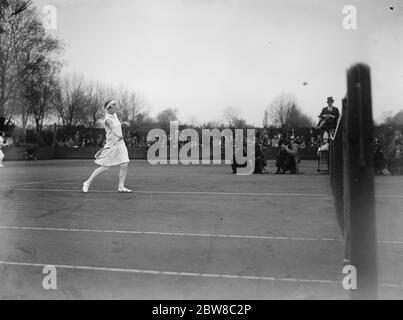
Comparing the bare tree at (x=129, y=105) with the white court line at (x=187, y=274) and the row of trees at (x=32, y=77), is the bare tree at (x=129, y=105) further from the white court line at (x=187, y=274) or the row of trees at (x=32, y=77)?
the white court line at (x=187, y=274)

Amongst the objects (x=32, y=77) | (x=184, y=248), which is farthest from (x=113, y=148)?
(x=32, y=77)

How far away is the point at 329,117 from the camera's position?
15281 mm

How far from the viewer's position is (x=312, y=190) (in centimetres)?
1121

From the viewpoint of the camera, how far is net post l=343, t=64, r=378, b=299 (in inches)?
96.9

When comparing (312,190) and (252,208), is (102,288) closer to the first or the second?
(252,208)

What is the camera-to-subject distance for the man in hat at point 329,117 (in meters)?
15.3

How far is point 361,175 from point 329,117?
520 inches

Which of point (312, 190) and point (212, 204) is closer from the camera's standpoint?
point (212, 204)

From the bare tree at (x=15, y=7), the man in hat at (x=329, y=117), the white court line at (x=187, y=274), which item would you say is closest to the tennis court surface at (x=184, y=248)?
the white court line at (x=187, y=274)

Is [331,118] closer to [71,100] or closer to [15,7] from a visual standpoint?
[15,7]

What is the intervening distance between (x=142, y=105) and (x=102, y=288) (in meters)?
64.9

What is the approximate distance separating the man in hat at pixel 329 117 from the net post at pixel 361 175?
43.0ft

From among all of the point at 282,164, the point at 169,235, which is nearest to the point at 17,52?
the point at 282,164
